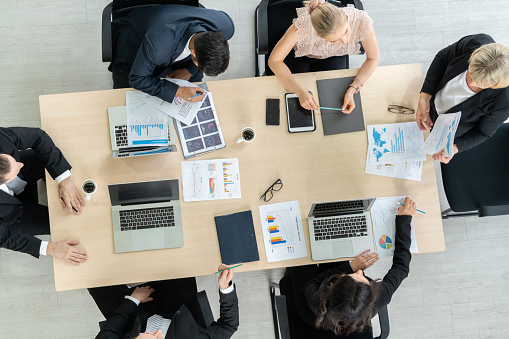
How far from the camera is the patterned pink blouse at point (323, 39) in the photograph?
2074 millimetres

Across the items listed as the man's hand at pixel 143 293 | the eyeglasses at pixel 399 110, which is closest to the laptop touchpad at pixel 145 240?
the man's hand at pixel 143 293

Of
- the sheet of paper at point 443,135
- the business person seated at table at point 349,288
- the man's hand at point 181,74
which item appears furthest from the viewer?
the man's hand at point 181,74

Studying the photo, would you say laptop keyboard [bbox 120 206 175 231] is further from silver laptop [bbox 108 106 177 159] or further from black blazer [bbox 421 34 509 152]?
black blazer [bbox 421 34 509 152]

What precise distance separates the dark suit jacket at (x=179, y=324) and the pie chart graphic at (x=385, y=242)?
0.85 m

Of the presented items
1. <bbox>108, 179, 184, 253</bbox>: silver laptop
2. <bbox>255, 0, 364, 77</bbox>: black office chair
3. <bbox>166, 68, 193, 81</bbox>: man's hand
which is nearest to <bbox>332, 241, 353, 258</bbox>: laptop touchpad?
<bbox>108, 179, 184, 253</bbox>: silver laptop

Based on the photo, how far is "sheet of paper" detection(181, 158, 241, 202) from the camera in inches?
80.6

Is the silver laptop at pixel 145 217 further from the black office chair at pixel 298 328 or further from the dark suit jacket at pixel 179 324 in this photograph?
the black office chair at pixel 298 328

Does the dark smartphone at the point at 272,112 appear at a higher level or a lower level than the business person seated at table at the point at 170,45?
lower

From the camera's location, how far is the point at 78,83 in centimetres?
292

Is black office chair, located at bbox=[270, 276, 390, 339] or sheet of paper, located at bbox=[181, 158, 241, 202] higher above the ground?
sheet of paper, located at bbox=[181, 158, 241, 202]

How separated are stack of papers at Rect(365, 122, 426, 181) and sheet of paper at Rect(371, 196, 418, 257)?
0.16 metres

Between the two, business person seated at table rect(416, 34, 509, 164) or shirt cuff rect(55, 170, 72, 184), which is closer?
business person seated at table rect(416, 34, 509, 164)

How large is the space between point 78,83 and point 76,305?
1651mm

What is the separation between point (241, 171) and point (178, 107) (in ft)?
1.61
